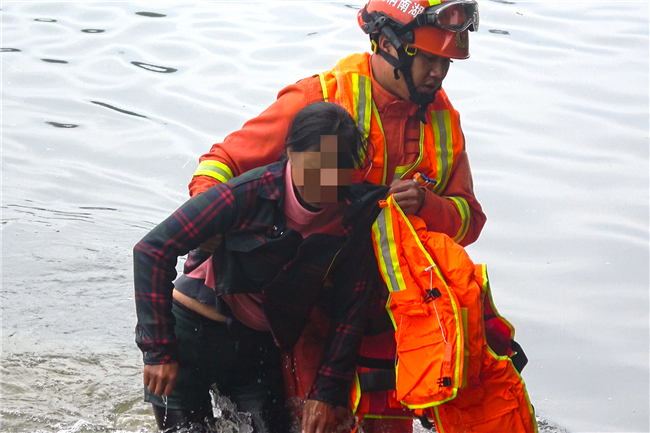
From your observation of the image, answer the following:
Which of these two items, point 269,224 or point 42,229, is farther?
point 42,229

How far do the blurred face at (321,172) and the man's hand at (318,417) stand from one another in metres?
0.70

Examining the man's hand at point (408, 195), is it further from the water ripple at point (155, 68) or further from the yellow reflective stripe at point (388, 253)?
the water ripple at point (155, 68)

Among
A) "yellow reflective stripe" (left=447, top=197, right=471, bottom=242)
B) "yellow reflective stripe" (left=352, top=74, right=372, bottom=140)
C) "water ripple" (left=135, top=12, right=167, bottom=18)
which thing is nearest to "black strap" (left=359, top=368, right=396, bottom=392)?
"yellow reflective stripe" (left=447, top=197, right=471, bottom=242)

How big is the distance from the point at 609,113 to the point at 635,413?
3541 millimetres

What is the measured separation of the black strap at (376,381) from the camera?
2.87 metres

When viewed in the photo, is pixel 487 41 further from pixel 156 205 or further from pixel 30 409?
pixel 30 409

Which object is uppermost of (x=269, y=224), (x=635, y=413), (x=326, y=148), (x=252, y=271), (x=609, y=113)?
(x=326, y=148)

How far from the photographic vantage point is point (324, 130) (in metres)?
2.51

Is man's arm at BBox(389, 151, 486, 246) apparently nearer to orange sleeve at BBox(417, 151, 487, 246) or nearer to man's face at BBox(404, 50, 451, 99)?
orange sleeve at BBox(417, 151, 487, 246)

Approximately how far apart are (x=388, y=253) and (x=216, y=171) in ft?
2.21

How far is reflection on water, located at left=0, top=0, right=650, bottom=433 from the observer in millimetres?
4281

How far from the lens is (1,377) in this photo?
4160 mm

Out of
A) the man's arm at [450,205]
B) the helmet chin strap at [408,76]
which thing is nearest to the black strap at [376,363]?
the man's arm at [450,205]

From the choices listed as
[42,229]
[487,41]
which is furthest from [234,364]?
[487,41]
